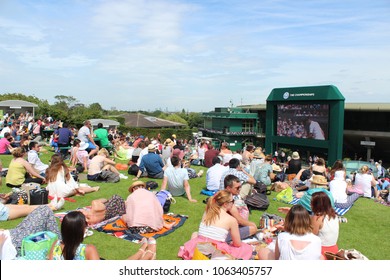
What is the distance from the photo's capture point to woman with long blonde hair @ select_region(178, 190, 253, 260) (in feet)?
15.7

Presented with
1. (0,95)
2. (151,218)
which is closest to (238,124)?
(0,95)

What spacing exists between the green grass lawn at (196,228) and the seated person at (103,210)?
0.43 m

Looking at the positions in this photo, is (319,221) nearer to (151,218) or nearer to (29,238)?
(151,218)

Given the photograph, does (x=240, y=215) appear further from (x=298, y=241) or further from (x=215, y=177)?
(x=215, y=177)

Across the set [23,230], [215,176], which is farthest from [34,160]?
[23,230]

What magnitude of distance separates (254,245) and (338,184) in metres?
3.92

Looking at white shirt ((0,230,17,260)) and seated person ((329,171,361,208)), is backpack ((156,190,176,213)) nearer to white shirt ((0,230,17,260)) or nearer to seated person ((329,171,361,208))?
white shirt ((0,230,17,260))

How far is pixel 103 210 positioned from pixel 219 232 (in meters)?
2.64

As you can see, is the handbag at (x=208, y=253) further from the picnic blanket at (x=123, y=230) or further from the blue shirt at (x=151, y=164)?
the blue shirt at (x=151, y=164)

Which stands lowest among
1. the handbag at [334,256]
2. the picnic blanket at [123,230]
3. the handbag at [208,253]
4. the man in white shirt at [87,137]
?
the picnic blanket at [123,230]

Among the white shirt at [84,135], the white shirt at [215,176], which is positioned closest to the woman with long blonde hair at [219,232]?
the white shirt at [215,176]

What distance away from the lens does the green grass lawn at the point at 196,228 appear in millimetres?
5402

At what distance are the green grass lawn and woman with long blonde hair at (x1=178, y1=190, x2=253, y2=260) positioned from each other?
56cm

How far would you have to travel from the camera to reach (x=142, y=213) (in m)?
5.93
